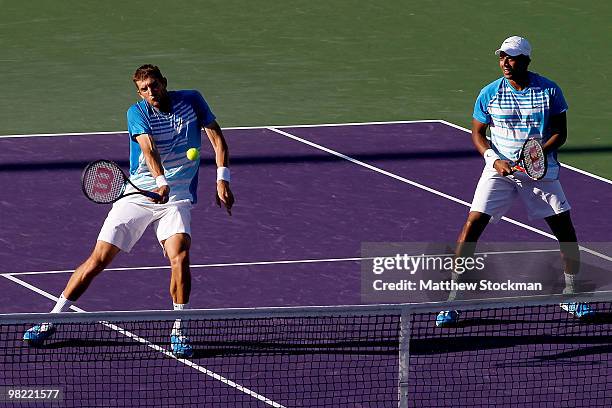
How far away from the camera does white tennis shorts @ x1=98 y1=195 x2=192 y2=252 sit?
10.0m

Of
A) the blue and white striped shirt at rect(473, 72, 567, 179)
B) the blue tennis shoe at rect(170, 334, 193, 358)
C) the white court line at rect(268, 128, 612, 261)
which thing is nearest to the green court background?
the white court line at rect(268, 128, 612, 261)

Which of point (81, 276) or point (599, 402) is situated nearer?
point (599, 402)

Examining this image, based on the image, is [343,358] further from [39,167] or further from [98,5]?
[98,5]

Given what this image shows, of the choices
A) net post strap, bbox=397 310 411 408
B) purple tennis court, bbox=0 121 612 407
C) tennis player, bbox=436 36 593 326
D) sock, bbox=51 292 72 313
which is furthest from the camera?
tennis player, bbox=436 36 593 326

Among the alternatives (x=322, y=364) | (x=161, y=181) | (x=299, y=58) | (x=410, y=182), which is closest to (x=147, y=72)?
(x=161, y=181)

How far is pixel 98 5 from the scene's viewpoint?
21812mm

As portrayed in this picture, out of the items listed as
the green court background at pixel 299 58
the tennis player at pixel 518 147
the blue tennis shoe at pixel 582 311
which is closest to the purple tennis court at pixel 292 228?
the blue tennis shoe at pixel 582 311

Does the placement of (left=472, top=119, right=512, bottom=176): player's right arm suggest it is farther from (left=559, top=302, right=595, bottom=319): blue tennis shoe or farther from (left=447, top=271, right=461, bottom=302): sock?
(left=559, top=302, right=595, bottom=319): blue tennis shoe

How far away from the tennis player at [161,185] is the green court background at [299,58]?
5.68 metres

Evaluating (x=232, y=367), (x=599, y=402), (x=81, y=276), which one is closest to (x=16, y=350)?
(x=81, y=276)

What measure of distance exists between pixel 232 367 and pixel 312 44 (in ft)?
35.4

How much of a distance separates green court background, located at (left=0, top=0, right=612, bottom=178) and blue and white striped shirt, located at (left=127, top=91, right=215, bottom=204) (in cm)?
567

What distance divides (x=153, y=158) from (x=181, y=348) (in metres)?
1.32

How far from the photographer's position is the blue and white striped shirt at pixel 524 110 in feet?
34.0
